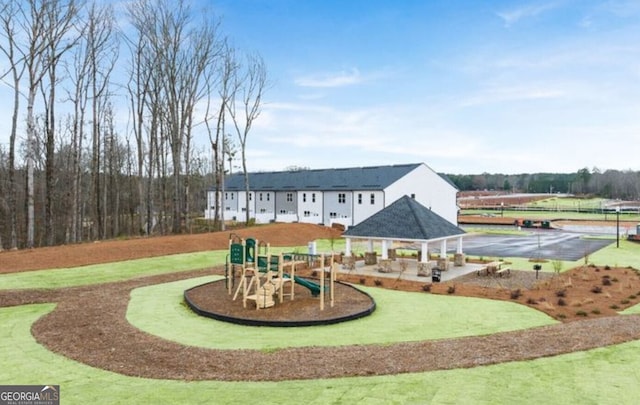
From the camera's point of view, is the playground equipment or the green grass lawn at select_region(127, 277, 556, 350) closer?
the green grass lawn at select_region(127, 277, 556, 350)

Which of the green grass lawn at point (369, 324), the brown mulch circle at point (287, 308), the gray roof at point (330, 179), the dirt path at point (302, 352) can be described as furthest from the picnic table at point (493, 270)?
the gray roof at point (330, 179)

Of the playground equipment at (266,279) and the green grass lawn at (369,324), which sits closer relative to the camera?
the green grass lawn at (369,324)

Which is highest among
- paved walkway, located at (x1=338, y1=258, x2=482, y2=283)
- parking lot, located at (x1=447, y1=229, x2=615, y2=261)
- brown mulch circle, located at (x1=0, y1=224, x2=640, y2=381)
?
brown mulch circle, located at (x1=0, y1=224, x2=640, y2=381)

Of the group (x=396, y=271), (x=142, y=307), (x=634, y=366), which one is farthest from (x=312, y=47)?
(x=634, y=366)

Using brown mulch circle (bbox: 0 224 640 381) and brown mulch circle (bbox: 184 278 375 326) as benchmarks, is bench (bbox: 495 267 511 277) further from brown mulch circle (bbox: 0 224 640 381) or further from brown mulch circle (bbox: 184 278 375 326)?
brown mulch circle (bbox: 184 278 375 326)

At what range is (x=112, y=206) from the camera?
160 ft

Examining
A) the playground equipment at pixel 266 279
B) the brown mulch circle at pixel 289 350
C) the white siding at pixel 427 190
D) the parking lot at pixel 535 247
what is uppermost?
the white siding at pixel 427 190

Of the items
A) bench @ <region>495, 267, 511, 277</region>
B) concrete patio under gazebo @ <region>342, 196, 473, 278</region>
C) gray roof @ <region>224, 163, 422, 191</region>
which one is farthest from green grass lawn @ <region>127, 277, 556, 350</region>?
gray roof @ <region>224, 163, 422, 191</region>

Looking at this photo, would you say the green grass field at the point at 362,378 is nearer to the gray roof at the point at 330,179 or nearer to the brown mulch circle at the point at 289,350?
the brown mulch circle at the point at 289,350

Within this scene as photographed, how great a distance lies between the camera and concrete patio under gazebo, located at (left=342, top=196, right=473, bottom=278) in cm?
1952

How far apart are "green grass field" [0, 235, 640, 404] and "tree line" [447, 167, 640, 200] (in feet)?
399

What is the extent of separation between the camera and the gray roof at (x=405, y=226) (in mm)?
19859

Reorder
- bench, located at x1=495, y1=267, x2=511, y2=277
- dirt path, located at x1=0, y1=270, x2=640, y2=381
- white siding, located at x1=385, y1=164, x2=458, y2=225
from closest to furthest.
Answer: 1. dirt path, located at x1=0, y1=270, x2=640, y2=381
2. bench, located at x1=495, y1=267, x2=511, y2=277
3. white siding, located at x1=385, y1=164, x2=458, y2=225

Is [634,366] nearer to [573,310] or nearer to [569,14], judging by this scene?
[573,310]
